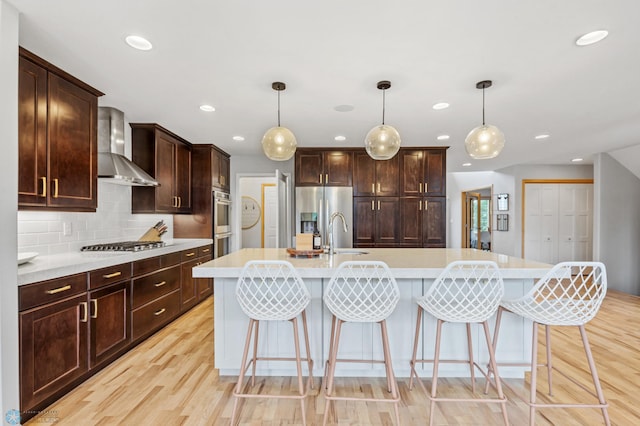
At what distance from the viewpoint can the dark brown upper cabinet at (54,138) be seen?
82.7 inches

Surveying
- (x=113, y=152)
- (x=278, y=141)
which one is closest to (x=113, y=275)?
(x=113, y=152)

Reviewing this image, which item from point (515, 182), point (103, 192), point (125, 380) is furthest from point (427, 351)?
point (515, 182)

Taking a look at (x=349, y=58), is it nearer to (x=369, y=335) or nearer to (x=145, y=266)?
(x=369, y=335)

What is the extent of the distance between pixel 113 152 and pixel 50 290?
1751 millimetres

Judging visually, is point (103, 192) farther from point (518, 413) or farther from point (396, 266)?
point (518, 413)

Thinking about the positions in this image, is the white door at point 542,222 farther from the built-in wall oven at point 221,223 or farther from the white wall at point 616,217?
the built-in wall oven at point 221,223

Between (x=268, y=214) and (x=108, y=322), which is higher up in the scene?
(x=268, y=214)

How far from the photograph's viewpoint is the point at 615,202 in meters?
5.54

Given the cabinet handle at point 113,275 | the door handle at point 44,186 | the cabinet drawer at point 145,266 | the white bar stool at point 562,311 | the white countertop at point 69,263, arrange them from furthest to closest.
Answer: the cabinet drawer at point 145,266 < the cabinet handle at point 113,275 < the door handle at point 44,186 < the white countertop at point 69,263 < the white bar stool at point 562,311

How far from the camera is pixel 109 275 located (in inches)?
101

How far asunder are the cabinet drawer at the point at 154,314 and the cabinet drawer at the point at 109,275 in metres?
0.41

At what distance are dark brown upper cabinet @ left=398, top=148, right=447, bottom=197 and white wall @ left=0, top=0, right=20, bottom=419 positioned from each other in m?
4.24

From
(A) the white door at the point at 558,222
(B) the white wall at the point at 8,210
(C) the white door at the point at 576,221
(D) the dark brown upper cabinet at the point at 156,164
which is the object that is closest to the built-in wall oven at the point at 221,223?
(D) the dark brown upper cabinet at the point at 156,164

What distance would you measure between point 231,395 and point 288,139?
1.89m
